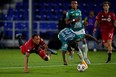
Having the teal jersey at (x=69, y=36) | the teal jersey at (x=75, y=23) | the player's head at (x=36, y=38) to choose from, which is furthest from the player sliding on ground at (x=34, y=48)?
the teal jersey at (x=75, y=23)

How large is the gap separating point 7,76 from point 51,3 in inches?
681

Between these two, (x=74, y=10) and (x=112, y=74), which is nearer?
(x=112, y=74)

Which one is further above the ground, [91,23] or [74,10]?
[74,10]

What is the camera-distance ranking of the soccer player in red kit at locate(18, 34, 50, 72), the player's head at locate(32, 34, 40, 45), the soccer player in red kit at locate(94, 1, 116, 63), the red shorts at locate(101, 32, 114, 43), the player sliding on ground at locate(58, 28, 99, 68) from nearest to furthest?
the player's head at locate(32, 34, 40, 45), the soccer player in red kit at locate(18, 34, 50, 72), the player sliding on ground at locate(58, 28, 99, 68), the soccer player in red kit at locate(94, 1, 116, 63), the red shorts at locate(101, 32, 114, 43)

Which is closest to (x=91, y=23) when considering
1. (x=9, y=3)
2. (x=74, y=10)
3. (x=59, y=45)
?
(x=59, y=45)

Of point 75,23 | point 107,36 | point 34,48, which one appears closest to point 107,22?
point 107,36

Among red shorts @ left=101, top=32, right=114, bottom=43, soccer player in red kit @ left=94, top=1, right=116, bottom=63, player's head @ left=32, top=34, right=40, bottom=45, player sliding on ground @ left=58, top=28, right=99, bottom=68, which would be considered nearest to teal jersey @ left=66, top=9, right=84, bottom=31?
player sliding on ground @ left=58, top=28, right=99, bottom=68

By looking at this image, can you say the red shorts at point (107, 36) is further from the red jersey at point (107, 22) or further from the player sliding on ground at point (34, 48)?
the player sliding on ground at point (34, 48)

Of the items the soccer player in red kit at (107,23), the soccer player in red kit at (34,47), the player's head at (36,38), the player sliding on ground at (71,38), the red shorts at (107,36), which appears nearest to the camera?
the player's head at (36,38)

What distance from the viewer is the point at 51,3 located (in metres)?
29.8

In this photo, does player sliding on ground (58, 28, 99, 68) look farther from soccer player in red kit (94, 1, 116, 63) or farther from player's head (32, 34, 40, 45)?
soccer player in red kit (94, 1, 116, 63)

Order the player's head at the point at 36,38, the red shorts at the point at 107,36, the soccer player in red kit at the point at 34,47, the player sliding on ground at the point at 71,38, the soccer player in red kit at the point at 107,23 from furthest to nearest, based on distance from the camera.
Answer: the red shorts at the point at 107,36 → the soccer player in red kit at the point at 107,23 → the player sliding on ground at the point at 71,38 → the soccer player in red kit at the point at 34,47 → the player's head at the point at 36,38

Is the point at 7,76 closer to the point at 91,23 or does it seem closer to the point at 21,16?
the point at 91,23

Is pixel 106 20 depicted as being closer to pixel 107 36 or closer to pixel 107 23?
pixel 107 23
